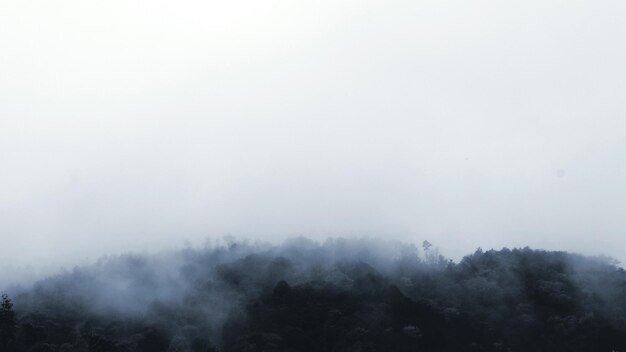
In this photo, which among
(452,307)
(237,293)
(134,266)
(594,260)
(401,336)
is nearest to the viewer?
(401,336)

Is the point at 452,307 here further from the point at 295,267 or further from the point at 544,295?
the point at 295,267

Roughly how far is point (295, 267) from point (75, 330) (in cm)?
5328

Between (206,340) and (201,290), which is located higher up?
(201,290)

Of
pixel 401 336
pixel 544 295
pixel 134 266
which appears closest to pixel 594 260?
pixel 544 295

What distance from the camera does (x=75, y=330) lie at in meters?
144

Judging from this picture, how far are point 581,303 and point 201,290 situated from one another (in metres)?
74.8

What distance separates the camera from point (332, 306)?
15300 centimetres

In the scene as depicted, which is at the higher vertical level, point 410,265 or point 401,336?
point 410,265

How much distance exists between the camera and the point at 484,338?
14350 centimetres

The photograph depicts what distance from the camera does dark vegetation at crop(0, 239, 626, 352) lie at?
141 metres

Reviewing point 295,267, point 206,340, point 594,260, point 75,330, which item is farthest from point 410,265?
point 75,330

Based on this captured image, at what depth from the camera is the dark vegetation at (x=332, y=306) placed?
463 feet

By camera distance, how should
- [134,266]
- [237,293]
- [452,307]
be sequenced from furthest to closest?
[134,266]
[237,293]
[452,307]

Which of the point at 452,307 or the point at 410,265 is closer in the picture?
the point at 452,307
